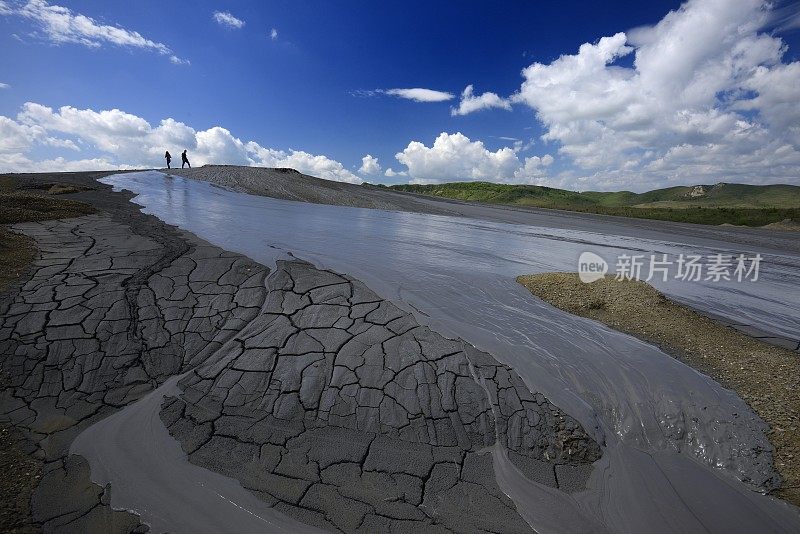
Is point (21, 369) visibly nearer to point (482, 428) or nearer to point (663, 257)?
point (482, 428)

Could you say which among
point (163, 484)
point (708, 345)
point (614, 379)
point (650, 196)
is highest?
point (650, 196)

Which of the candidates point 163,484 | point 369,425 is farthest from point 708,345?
point 163,484

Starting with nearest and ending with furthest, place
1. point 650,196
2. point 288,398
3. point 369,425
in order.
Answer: point 369,425 → point 288,398 → point 650,196

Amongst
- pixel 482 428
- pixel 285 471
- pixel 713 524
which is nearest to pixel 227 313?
pixel 285 471

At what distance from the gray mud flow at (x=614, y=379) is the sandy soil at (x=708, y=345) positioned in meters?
0.17

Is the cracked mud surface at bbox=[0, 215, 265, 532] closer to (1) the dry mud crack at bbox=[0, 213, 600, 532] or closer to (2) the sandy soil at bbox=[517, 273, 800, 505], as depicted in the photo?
(1) the dry mud crack at bbox=[0, 213, 600, 532]

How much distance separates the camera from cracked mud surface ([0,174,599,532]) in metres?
2.62

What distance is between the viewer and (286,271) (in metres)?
5.71

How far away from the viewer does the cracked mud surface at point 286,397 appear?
8.61ft

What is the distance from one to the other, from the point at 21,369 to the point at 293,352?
9.08 ft

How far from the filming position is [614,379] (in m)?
3.94

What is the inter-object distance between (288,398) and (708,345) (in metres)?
5.59

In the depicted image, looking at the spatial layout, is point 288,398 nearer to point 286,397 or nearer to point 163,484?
point 286,397

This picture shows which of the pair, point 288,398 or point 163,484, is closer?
point 163,484
